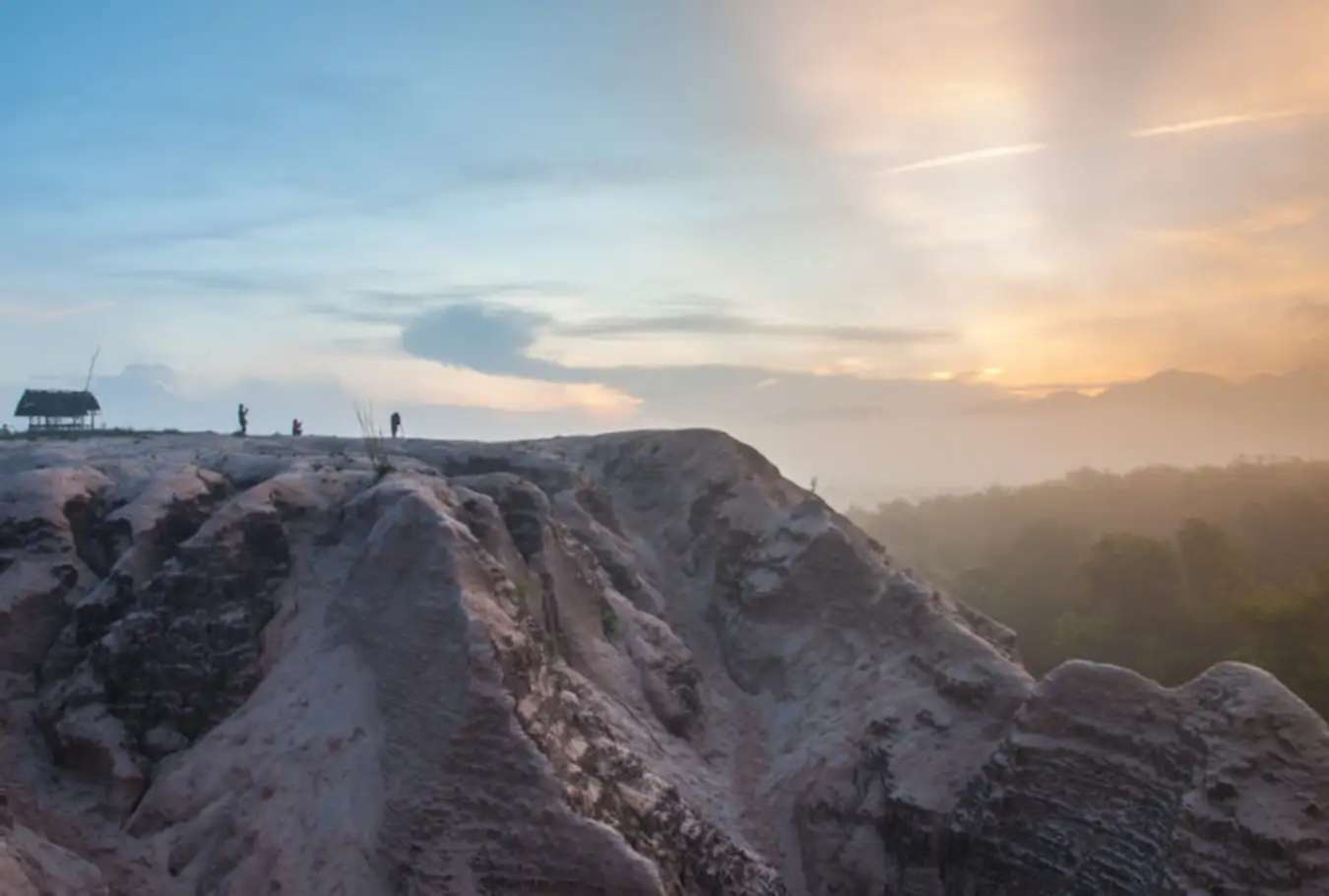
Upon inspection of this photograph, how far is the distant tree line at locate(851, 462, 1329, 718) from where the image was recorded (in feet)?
133

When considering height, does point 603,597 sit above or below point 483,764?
above

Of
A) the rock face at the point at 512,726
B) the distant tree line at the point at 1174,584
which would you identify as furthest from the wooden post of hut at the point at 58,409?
the distant tree line at the point at 1174,584

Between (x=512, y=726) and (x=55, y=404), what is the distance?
3542cm

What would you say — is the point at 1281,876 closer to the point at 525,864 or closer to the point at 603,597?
the point at 525,864

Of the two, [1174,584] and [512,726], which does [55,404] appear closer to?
[512,726]

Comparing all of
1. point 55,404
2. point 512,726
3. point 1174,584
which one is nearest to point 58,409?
point 55,404

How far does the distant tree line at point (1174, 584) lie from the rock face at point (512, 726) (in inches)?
755

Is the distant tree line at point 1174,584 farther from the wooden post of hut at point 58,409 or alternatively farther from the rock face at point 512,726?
the wooden post of hut at point 58,409

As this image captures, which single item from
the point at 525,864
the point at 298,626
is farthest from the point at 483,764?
the point at 298,626

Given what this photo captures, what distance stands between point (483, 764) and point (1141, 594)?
37944mm

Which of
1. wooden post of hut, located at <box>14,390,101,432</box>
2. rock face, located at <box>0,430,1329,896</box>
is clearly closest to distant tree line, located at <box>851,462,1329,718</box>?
rock face, located at <box>0,430,1329,896</box>

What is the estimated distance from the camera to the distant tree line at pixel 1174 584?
4069 centimetres

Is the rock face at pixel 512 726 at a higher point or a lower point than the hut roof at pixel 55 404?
lower

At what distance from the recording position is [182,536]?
26547mm
